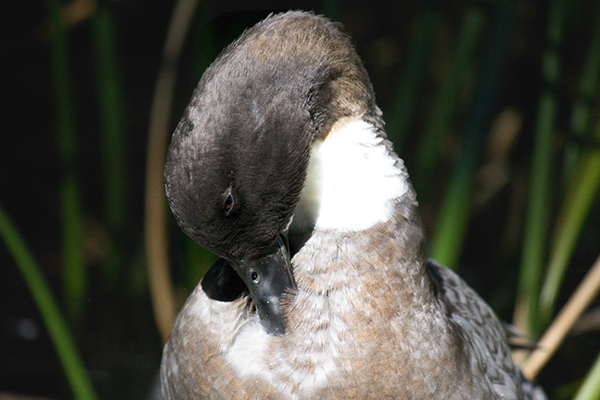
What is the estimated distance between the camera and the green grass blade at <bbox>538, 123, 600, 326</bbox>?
5.46 feet

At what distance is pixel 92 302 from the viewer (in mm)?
2307

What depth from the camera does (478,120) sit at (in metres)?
1.63

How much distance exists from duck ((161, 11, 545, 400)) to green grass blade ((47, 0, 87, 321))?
0.87m

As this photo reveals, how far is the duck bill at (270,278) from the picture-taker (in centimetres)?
106

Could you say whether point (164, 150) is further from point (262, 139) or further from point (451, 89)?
point (262, 139)

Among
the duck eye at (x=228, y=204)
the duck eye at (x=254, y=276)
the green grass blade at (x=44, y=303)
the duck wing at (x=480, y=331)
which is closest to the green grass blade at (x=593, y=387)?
the duck wing at (x=480, y=331)

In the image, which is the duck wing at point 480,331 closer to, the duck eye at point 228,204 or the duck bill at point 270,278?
the duck bill at point 270,278

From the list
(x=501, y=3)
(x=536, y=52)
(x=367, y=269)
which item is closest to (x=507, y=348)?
(x=367, y=269)

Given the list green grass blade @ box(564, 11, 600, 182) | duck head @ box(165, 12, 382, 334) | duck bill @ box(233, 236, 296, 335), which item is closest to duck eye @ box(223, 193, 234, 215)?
duck head @ box(165, 12, 382, 334)

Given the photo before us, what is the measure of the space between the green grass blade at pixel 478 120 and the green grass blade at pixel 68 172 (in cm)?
107

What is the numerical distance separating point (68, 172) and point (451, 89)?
3.67 feet

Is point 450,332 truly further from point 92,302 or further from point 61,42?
point 92,302

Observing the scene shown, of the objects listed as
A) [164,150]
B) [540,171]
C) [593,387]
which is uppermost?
[540,171]

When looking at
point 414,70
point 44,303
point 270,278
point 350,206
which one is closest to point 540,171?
point 414,70
